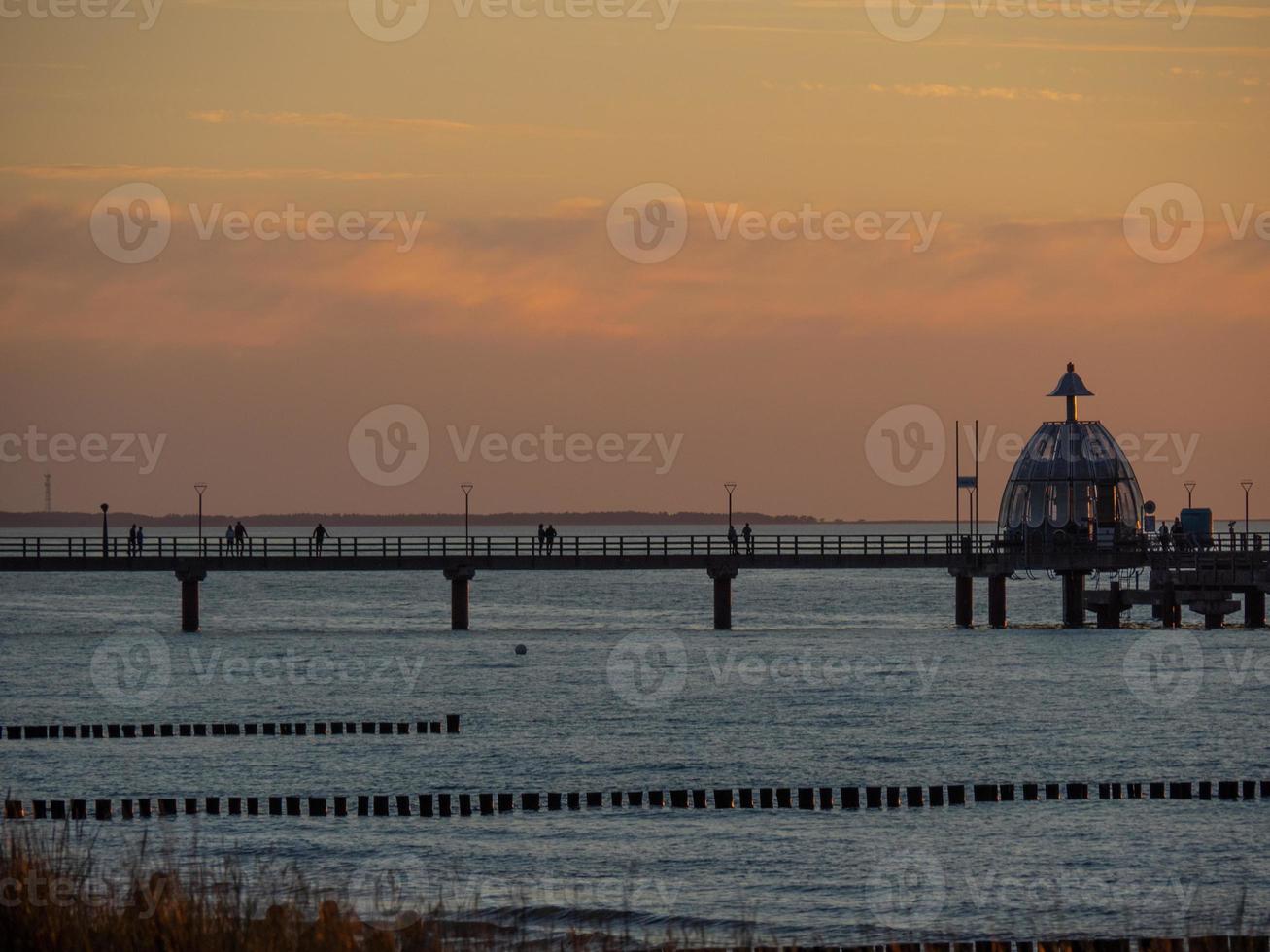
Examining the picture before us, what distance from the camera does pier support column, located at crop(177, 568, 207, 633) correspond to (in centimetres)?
8500

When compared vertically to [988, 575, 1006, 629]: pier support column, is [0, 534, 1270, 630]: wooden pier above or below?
above

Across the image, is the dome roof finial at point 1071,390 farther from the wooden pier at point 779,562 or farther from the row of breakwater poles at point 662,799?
the row of breakwater poles at point 662,799

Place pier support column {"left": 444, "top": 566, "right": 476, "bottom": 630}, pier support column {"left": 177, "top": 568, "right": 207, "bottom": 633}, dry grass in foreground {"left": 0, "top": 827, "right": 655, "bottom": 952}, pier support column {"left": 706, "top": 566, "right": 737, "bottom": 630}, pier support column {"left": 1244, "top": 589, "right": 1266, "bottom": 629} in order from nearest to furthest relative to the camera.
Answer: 1. dry grass in foreground {"left": 0, "top": 827, "right": 655, "bottom": 952}
2. pier support column {"left": 177, "top": 568, "right": 207, "bottom": 633}
3. pier support column {"left": 444, "top": 566, "right": 476, "bottom": 630}
4. pier support column {"left": 706, "top": 566, "right": 737, "bottom": 630}
5. pier support column {"left": 1244, "top": 589, "right": 1266, "bottom": 629}

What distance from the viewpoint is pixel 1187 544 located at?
89.5 metres

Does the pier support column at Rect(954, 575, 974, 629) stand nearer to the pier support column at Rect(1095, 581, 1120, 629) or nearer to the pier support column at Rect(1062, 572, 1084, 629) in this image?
the pier support column at Rect(1062, 572, 1084, 629)

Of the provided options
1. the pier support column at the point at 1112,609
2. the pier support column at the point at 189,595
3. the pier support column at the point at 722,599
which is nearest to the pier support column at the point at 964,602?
the pier support column at the point at 1112,609

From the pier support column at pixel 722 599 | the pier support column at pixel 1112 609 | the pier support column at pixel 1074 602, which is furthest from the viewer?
the pier support column at pixel 1112 609

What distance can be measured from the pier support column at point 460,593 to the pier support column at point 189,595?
10.8 m

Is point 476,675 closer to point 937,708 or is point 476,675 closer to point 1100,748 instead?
point 937,708

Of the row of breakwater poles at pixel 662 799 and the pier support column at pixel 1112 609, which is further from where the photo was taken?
the pier support column at pixel 1112 609

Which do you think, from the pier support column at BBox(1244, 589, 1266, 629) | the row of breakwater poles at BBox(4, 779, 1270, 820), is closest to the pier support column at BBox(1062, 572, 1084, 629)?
the pier support column at BBox(1244, 589, 1266, 629)

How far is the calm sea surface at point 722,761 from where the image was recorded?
30.0 m

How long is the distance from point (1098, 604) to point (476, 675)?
35.1m

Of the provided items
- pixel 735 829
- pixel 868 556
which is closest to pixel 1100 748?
pixel 735 829
